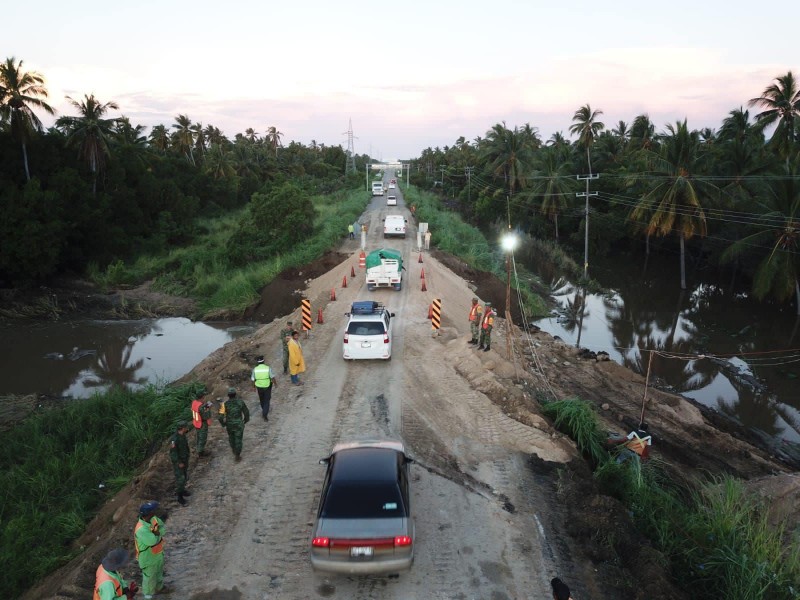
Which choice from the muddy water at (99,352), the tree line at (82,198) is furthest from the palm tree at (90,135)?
the muddy water at (99,352)

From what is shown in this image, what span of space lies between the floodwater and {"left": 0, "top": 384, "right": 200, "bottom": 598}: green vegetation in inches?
588

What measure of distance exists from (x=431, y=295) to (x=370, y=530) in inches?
707

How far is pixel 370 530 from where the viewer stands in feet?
22.4

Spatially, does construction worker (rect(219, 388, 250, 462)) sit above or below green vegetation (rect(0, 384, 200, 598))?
above

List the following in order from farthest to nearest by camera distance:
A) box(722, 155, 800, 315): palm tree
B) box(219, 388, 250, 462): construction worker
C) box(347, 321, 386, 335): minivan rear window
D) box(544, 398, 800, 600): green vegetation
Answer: box(722, 155, 800, 315): palm tree → box(347, 321, 386, 335): minivan rear window → box(219, 388, 250, 462): construction worker → box(544, 398, 800, 600): green vegetation

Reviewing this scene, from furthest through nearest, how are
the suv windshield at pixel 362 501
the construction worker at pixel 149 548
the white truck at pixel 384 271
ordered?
1. the white truck at pixel 384 271
2. the suv windshield at pixel 362 501
3. the construction worker at pixel 149 548

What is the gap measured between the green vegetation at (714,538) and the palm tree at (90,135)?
42.2 m

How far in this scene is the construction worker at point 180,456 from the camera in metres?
8.59

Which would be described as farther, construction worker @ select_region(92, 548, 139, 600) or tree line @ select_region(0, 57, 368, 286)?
tree line @ select_region(0, 57, 368, 286)

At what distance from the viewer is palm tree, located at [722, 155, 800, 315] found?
26828 mm

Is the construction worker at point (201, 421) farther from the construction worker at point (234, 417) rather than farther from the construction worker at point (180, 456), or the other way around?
the construction worker at point (180, 456)

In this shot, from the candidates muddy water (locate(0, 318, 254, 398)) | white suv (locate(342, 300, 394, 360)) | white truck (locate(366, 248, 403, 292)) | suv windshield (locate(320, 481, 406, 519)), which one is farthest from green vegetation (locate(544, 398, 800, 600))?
muddy water (locate(0, 318, 254, 398))

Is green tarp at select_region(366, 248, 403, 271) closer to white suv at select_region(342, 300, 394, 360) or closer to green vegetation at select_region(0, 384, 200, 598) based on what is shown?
white suv at select_region(342, 300, 394, 360)

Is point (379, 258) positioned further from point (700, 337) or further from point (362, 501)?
point (362, 501)
